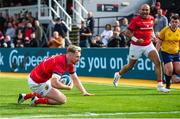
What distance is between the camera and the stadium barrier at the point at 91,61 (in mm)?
22594

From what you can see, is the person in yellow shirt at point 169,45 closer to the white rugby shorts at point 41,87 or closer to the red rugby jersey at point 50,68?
the red rugby jersey at point 50,68

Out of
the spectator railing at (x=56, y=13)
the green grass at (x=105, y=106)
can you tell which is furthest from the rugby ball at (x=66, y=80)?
the spectator railing at (x=56, y=13)

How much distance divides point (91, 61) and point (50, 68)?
42.1ft

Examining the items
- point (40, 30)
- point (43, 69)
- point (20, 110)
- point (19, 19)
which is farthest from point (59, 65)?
point (19, 19)

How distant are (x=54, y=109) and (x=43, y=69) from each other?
0.95 metres

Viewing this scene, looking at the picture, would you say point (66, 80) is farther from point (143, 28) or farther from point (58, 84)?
point (143, 28)

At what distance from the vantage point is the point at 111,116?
10664 mm

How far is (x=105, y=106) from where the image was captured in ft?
40.5

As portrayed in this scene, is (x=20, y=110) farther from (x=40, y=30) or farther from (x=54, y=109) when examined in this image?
(x=40, y=30)

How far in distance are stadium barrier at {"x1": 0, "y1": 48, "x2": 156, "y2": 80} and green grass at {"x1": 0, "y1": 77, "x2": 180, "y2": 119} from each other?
6.68 meters

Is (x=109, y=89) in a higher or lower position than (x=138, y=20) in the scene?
lower

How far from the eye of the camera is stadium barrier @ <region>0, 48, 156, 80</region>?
890 inches

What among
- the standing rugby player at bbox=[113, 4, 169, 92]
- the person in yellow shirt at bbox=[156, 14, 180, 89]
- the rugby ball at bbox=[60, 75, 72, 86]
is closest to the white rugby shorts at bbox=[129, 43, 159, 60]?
the standing rugby player at bbox=[113, 4, 169, 92]

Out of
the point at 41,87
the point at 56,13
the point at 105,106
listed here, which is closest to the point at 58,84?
the point at 41,87
